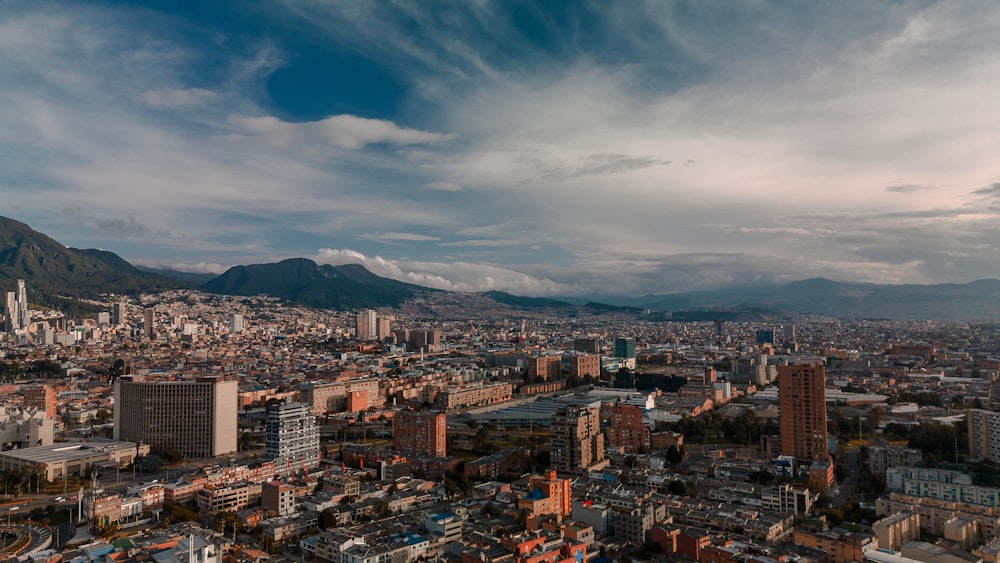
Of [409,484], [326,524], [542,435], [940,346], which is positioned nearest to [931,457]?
[542,435]

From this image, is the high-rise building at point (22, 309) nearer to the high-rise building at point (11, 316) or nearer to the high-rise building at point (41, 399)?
the high-rise building at point (11, 316)

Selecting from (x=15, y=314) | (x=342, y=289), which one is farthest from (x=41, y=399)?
(x=342, y=289)

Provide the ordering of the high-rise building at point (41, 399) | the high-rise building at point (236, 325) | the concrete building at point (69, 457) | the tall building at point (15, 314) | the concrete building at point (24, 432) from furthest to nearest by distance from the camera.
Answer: the high-rise building at point (236, 325) < the tall building at point (15, 314) < the high-rise building at point (41, 399) < the concrete building at point (24, 432) < the concrete building at point (69, 457)

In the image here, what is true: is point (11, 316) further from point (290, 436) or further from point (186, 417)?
point (290, 436)

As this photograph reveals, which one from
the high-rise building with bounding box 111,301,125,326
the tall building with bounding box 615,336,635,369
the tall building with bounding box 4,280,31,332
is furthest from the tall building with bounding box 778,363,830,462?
the high-rise building with bounding box 111,301,125,326

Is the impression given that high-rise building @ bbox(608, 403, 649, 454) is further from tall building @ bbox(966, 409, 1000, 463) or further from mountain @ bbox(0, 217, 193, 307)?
mountain @ bbox(0, 217, 193, 307)

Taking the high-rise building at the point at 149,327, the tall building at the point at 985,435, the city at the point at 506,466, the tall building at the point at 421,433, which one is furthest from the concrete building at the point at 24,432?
the high-rise building at the point at 149,327
